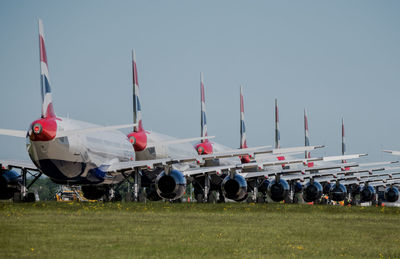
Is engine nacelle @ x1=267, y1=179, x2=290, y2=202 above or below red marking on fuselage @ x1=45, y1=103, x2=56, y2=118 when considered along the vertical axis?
below

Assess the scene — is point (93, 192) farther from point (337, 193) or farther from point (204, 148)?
point (337, 193)

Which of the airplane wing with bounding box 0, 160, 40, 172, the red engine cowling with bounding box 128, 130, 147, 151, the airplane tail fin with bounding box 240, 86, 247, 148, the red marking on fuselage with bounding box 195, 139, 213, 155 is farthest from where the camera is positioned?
the airplane tail fin with bounding box 240, 86, 247, 148

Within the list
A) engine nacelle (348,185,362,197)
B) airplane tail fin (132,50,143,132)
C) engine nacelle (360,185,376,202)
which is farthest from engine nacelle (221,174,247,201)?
engine nacelle (348,185,362,197)

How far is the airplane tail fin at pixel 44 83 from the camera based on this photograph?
34.1m

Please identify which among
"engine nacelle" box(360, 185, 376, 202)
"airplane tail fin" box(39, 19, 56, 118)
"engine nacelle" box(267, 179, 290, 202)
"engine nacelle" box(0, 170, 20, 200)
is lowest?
"engine nacelle" box(360, 185, 376, 202)

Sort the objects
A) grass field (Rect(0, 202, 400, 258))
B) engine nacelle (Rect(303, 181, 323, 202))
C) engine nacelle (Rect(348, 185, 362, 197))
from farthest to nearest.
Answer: engine nacelle (Rect(348, 185, 362, 197))
engine nacelle (Rect(303, 181, 323, 202))
grass field (Rect(0, 202, 400, 258))

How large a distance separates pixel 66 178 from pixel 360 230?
19.4m

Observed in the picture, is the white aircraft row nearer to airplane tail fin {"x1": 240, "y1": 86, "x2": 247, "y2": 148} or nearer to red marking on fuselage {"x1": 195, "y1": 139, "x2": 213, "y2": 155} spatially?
red marking on fuselage {"x1": 195, "y1": 139, "x2": 213, "y2": 155}

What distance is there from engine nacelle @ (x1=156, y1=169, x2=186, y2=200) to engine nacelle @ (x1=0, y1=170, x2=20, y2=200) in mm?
7969

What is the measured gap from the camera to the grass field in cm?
1567

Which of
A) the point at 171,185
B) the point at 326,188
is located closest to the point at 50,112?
the point at 171,185

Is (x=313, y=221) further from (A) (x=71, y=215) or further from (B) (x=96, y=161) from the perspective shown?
(B) (x=96, y=161)

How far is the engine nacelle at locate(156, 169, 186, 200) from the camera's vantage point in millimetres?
37844

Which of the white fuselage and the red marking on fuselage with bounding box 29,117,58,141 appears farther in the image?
the white fuselage
